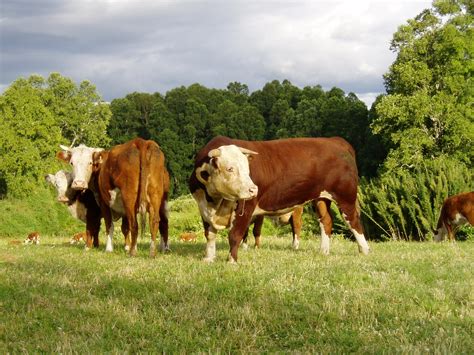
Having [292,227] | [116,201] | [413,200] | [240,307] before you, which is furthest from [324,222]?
[413,200]

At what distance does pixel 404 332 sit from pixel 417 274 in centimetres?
286

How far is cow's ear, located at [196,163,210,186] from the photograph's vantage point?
9562mm

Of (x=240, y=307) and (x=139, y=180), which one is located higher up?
(x=139, y=180)

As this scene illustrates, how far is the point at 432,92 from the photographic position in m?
42.9

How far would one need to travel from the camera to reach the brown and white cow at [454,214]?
60.1 feet

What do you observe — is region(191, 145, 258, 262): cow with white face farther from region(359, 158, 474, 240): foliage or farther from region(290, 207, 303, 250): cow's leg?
region(359, 158, 474, 240): foliage

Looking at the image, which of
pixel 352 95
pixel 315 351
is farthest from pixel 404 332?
pixel 352 95

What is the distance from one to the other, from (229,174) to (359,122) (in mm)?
54569

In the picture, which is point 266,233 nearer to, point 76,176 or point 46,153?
point 76,176

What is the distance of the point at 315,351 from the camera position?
5289mm

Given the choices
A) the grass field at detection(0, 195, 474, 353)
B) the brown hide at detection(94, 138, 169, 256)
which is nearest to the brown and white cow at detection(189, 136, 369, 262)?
the grass field at detection(0, 195, 474, 353)

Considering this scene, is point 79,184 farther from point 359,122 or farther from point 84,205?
point 359,122

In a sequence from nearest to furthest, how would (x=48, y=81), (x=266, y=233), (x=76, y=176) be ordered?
(x=76, y=176)
(x=266, y=233)
(x=48, y=81)

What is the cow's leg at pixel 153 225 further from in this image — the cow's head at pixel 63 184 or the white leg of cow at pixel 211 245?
the cow's head at pixel 63 184
